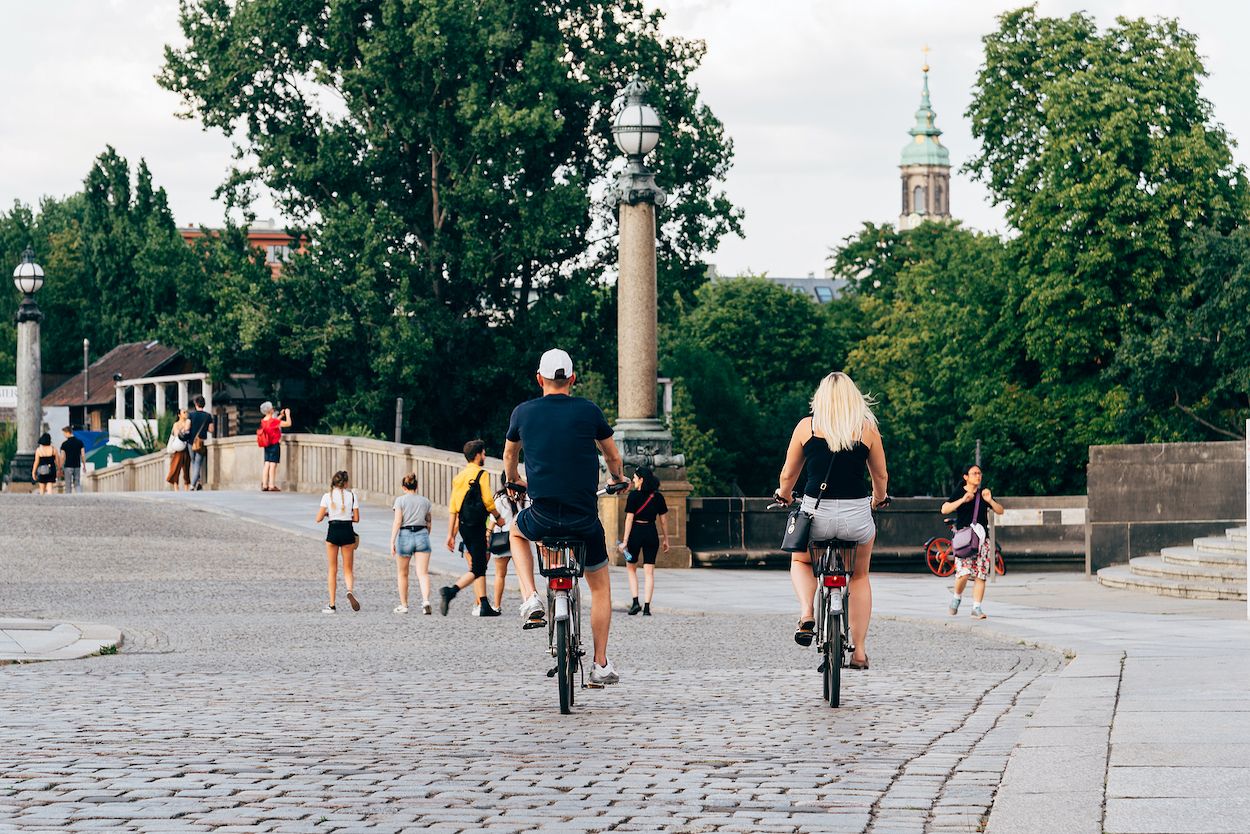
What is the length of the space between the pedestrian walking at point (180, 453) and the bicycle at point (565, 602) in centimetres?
2718

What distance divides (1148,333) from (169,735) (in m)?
38.6

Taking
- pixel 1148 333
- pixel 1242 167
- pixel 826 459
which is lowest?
pixel 826 459

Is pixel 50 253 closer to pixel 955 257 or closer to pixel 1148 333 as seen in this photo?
pixel 955 257

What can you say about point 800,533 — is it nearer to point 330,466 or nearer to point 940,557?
point 940,557

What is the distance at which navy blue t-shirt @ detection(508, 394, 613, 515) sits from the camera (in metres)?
9.42

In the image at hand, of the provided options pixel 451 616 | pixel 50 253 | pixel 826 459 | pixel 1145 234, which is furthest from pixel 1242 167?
pixel 50 253

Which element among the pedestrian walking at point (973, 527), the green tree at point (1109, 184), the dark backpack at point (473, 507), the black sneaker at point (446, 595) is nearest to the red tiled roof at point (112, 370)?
the green tree at point (1109, 184)

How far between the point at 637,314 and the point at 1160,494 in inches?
270

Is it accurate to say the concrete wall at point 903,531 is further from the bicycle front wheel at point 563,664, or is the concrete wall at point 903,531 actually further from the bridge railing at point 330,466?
the bicycle front wheel at point 563,664

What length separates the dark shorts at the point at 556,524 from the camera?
938 cm

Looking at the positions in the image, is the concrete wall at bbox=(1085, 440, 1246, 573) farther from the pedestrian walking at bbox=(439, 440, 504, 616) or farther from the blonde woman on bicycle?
the blonde woman on bicycle

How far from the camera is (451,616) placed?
1770 centimetres

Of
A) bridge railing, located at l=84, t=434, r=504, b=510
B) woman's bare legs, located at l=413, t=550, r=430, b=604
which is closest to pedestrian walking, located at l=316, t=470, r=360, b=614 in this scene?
woman's bare legs, located at l=413, t=550, r=430, b=604

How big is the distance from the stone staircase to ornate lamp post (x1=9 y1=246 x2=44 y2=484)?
21692mm
